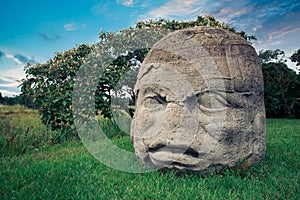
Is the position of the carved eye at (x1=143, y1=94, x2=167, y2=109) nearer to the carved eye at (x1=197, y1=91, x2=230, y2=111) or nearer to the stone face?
the stone face

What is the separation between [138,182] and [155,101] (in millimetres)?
1099

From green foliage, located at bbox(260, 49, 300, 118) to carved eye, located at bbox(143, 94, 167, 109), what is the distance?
31.6ft

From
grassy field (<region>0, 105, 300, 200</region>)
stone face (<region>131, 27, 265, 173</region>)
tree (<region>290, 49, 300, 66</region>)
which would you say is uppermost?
tree (<region>290, 49, 300, 66</region>)

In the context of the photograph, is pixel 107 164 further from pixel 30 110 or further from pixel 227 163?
pixel 30 110

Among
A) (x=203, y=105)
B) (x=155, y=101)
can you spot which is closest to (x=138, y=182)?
(x=155, y=101)

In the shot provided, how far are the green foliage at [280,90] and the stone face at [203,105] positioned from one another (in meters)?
9.18

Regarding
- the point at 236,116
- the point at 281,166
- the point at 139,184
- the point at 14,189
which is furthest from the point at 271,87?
the point at 14,189

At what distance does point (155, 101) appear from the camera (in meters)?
3.70

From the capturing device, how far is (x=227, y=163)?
3418 millimetres

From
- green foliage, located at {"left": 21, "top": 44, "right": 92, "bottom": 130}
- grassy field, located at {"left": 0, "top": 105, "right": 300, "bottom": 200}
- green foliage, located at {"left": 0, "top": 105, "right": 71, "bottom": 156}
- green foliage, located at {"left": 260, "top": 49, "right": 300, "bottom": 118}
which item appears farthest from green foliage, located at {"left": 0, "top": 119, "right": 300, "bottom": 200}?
green foliage, located at {"left": 260, "top": 49, "right": 300, "bottom": 118}

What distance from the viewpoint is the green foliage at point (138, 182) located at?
2.97 metres

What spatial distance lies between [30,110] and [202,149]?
8013 mm

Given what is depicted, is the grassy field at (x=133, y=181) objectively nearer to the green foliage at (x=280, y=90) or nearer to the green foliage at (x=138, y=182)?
the green foliage at (x=138, y=182)

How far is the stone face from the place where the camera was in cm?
337
